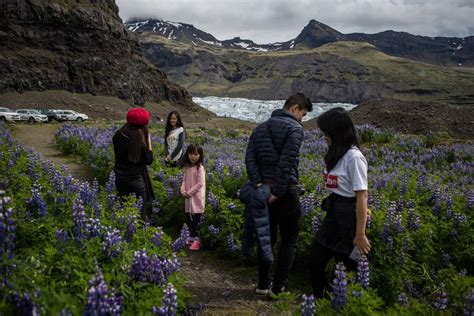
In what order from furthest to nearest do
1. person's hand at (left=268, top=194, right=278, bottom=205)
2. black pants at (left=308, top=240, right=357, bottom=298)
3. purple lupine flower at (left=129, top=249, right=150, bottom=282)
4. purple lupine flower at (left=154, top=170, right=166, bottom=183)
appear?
purple lupine flower at (left=154, top=170, right=166, bottom=183), person's hand at (left=268, top=194, right=278, bottom=205), black pants at (left=308, top=240, right=357, bottom=298), purple lupine flower at (left=129, top=249, right=150, bottom=282)

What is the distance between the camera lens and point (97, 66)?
5709 centimetres

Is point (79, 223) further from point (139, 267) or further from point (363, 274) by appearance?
point (363, 274)

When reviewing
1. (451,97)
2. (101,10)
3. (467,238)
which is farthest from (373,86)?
(467,238)

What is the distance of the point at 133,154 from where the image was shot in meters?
5.80

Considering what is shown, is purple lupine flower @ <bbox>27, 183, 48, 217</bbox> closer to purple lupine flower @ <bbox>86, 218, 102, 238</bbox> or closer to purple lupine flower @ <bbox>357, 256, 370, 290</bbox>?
purple lupine flower @ <bbox>86, 218, 102, 238</bbox>

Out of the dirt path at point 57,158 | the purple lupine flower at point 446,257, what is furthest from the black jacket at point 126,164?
the purple lupine flower at point 446,257

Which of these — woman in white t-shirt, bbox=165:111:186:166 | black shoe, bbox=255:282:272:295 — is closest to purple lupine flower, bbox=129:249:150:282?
black shoe, bbox=255:282:272:295

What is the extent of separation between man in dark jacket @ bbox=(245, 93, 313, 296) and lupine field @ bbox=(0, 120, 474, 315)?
0.73 meters

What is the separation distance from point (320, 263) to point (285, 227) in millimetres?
679

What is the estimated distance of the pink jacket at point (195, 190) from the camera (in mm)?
6676

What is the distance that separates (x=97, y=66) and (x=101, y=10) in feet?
30.0

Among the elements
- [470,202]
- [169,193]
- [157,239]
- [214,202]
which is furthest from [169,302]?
[470,202]

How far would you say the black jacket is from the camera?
5.84 meters

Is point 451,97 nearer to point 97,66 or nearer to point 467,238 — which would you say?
point 97,66
